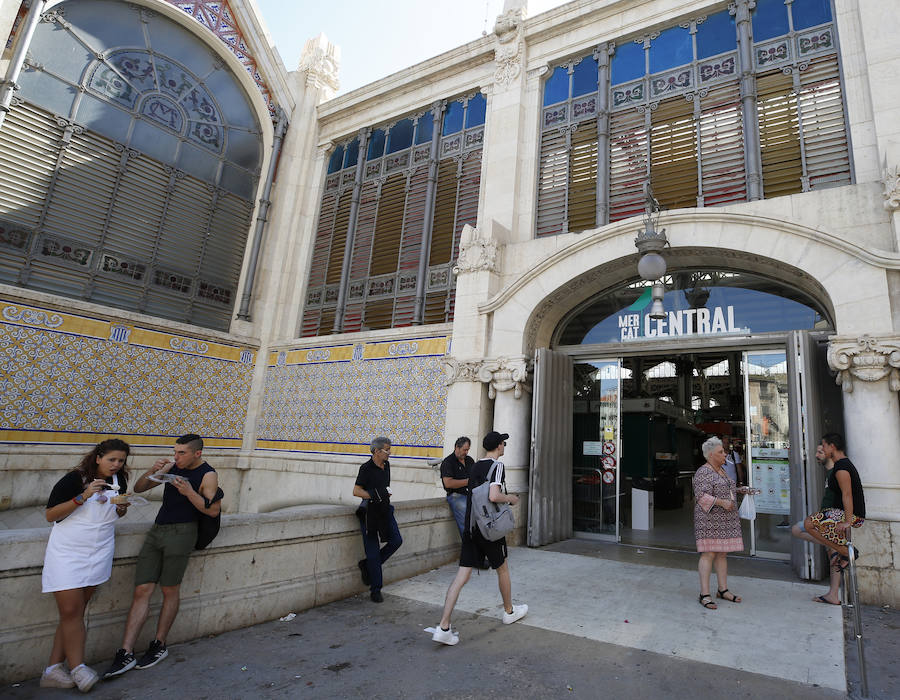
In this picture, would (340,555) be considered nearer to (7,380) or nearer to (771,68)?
(7,380)

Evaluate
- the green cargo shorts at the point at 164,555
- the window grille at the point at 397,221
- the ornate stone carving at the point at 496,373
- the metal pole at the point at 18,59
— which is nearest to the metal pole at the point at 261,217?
the window grille at the point at 397,221

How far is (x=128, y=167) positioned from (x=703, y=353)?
1206cm

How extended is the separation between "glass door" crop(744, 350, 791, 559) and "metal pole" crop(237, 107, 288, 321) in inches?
423

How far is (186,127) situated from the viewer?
1247 centimetres

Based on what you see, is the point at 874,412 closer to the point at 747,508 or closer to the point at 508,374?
the point at 747,508

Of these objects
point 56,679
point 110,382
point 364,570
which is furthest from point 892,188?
point 110,382

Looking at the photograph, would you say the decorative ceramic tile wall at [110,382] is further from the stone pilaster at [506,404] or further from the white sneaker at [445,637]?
the white sneaker at [445,637]

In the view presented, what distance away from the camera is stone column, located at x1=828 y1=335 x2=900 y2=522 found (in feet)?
20.5

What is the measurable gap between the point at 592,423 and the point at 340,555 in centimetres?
580

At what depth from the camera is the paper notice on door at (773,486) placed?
320 inches

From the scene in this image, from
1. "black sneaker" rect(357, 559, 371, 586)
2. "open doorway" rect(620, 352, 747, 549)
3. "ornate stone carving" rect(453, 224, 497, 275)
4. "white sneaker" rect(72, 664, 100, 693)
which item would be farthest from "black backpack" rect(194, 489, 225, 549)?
"open doorway" rect(620, 352, 747, 549)

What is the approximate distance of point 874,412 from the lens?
21.2ft

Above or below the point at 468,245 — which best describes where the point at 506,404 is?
below

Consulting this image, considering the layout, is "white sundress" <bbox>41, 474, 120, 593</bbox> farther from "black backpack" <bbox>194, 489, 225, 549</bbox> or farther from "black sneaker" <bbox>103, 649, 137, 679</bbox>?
"black backpack" <bbox>194, 489, 225, 549</bbox>
